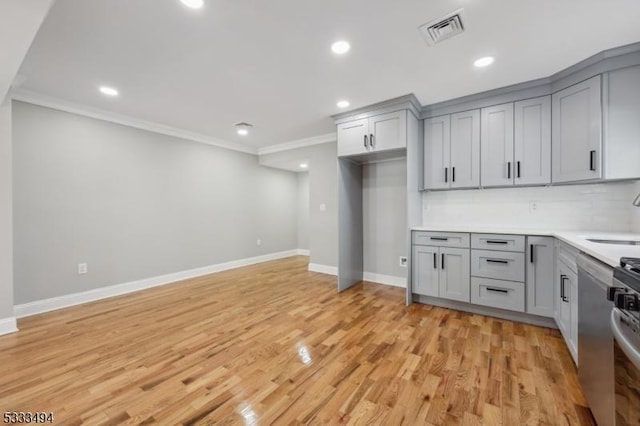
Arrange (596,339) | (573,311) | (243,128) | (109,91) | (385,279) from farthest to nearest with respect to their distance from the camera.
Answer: (243,128)
(385,279)
(109,91)
(573,311)
(596,339)

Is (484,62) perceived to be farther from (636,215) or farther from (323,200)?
(323,200)

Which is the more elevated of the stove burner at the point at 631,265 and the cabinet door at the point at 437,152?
the cabinet door at the point at 437,152

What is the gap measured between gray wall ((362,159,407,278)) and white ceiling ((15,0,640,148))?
1.16m

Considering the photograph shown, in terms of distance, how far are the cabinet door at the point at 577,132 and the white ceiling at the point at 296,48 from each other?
0.31 m

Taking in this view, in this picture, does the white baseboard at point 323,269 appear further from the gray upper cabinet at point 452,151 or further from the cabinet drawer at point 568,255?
the cabinet drawer at point 568,255

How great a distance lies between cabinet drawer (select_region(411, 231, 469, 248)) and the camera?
117 inches

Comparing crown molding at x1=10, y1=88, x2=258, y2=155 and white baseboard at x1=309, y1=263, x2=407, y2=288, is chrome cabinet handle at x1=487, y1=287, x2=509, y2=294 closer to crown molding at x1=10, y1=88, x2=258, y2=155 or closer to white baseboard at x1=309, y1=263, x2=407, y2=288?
white baseboard at x1=309, y1=263, x2=407, y2=288

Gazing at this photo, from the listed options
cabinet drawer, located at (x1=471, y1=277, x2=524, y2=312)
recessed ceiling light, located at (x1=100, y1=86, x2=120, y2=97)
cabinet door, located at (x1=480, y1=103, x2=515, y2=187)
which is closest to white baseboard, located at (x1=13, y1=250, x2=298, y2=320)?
recessed ceiling light, located at (x1=100, y1=86, x2=120, y2=97)

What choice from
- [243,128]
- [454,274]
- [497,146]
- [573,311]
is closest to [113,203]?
[243,128]

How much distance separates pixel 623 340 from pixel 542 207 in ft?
8.26

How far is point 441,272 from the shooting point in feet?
10.1

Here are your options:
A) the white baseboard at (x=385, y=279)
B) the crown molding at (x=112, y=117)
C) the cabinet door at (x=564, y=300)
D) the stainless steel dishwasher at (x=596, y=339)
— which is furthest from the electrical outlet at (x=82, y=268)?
the cabinet door at (x=564, y=300)

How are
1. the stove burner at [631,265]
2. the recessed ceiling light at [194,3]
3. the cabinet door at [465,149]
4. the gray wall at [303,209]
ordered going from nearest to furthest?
1. the stove burner at [631,265]
2. the recessed ceiling light at [194,3]
3. the cabinet door at [465,149]
4. the gray wall at [303,209]

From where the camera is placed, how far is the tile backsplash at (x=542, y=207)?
262 cm
